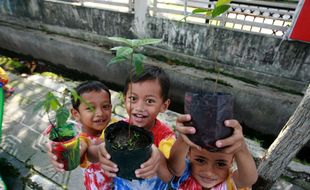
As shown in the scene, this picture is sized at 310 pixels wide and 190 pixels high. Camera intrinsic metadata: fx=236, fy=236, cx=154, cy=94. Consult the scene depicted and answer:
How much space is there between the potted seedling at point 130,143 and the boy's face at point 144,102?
34 cm

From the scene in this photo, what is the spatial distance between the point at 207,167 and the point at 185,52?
3.33 meters

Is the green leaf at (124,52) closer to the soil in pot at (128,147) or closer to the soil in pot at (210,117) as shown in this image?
the soil in pot at (210,117)

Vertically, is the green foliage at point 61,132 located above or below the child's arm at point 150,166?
above

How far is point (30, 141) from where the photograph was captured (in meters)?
3.37

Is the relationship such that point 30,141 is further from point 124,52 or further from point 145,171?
point 124,52

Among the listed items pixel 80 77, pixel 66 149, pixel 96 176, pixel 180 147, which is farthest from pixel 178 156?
pixel 80 77

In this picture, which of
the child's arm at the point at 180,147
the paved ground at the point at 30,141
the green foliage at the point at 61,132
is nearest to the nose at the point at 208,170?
the child's arm at the point at 180,147

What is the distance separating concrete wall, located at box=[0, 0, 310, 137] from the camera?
12.5 ft

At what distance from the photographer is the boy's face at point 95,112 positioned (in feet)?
5.83

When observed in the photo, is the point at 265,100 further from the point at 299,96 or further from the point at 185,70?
the point at 185,70

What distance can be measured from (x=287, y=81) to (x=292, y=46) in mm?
566

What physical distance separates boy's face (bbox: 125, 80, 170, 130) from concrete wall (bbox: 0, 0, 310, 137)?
2.10 m

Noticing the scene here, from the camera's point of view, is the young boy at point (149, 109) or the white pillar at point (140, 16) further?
the white pillar at point (140, 16)

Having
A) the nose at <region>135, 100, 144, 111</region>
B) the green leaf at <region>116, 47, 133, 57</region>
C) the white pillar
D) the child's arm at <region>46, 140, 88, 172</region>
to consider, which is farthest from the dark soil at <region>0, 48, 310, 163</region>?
the green leaf at <region>116, 47, 133, 57</region>
